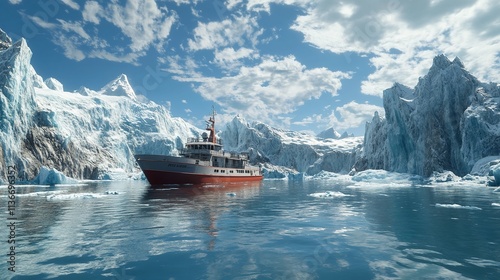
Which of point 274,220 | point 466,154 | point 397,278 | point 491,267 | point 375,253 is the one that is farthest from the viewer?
point 466,154

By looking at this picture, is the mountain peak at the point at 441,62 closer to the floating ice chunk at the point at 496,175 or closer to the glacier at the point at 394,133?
the glacier at the point at 394,133

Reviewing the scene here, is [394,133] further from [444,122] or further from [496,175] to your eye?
[496,175]

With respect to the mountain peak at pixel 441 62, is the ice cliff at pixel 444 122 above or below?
below

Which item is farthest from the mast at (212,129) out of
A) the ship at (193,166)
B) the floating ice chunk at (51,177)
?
the floating ice chunk at (51,177)

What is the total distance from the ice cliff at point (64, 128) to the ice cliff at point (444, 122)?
111567mm

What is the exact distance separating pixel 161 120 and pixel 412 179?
6383 inches

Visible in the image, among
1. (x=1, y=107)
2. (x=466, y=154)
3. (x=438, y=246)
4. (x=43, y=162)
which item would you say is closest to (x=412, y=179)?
(x=466, y=154)

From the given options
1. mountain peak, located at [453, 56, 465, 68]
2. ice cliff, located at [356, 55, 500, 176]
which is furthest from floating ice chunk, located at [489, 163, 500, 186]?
mountain peak, located at [453, 56, 465, 68]

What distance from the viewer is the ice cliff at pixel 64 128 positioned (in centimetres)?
8188

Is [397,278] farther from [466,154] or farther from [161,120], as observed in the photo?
[161,120]

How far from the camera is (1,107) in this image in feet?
250

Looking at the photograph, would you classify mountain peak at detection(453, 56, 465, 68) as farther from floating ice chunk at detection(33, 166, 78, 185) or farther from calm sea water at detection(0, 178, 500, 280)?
floating ice chunk at detection(33, 166, 78, 185)

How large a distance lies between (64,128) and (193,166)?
3873 inches

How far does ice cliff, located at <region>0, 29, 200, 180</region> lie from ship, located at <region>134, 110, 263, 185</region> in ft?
173
